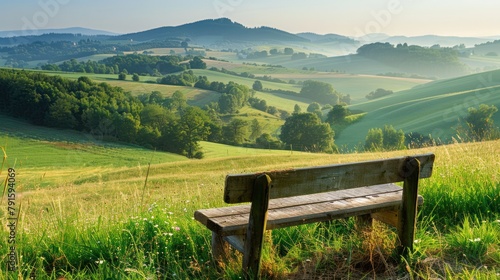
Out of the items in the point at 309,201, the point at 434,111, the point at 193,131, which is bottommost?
the point at 193,131

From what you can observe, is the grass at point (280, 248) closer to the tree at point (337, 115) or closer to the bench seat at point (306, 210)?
the bench seat at point (306, 210)

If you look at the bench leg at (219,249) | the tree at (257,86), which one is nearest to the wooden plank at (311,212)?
the bench leg at (219,249)

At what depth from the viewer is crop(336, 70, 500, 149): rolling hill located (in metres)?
70.8

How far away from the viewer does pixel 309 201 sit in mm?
4812

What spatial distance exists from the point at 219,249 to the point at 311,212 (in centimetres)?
92

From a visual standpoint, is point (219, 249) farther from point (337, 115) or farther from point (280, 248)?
point (337, 115)

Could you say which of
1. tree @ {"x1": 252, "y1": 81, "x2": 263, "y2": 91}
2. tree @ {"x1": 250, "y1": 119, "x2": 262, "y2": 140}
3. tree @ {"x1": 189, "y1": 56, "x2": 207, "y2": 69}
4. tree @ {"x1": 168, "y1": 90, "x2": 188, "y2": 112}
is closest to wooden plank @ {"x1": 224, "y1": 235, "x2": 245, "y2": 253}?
tree @ {"x1": 250, "y1": 119, "x2": 262, "y2": 140}

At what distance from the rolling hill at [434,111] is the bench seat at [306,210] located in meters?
62.5

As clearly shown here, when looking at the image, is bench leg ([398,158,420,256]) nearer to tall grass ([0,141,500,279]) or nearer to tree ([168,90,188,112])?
tall grass ([0,141,500,279])

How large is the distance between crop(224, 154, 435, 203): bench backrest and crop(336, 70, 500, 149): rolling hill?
207 ft

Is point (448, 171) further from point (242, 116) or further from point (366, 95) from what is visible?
point (366, 95)

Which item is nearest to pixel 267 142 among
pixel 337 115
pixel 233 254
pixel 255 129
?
pixel 255 129

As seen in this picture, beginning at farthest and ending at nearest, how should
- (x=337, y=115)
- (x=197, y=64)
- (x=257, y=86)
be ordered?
(x=197, y=64) < (x=257, y=86) < (x=337, y=115)

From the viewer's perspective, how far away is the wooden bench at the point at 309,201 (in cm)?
371
